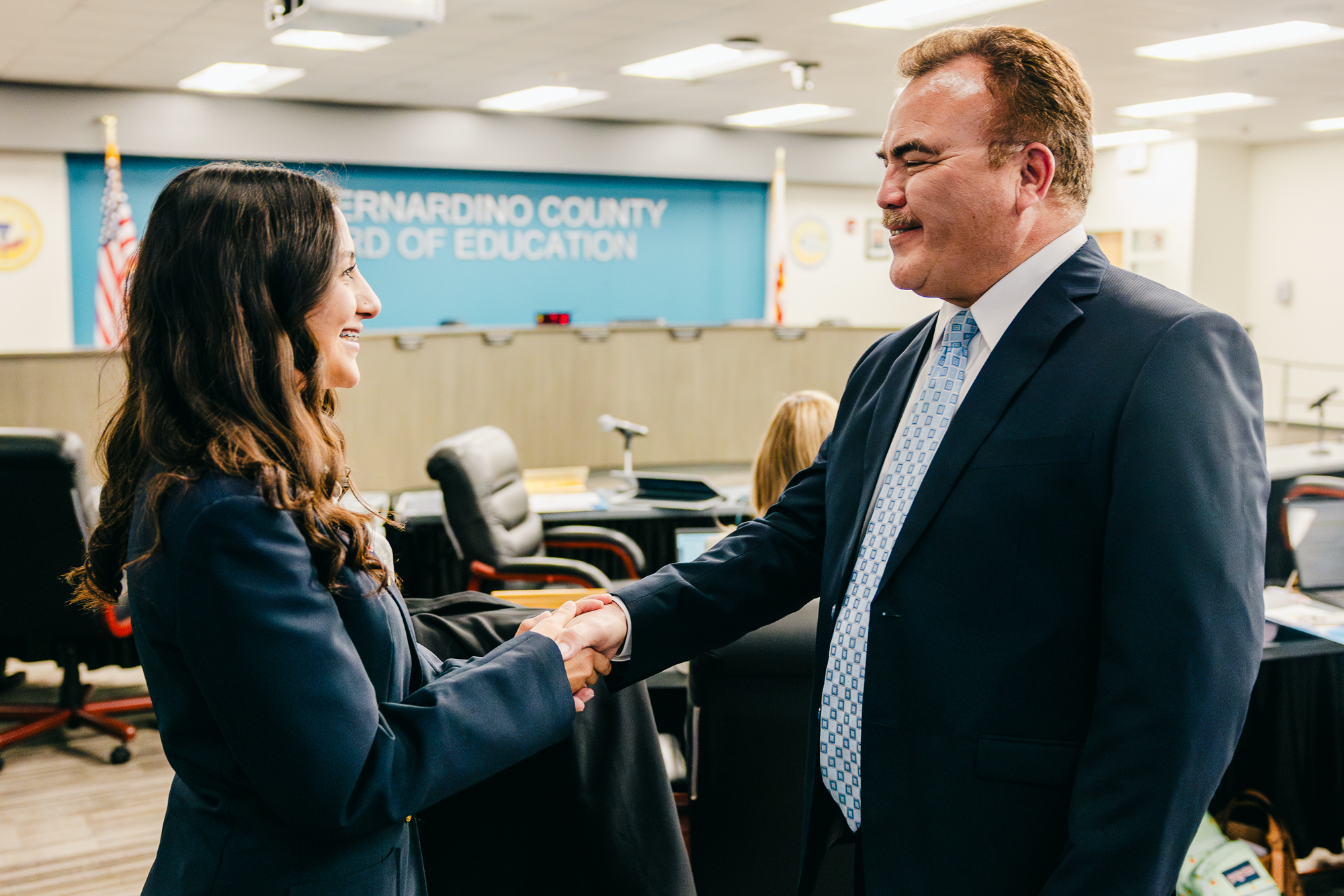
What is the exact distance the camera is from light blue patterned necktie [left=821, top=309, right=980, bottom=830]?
1232 millimetres

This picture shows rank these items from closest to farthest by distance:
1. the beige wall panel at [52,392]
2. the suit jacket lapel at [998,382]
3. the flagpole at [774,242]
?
the suit jacket lapel at [998,382], the beige wall panel at [52,392], the flagpole at [774,242]

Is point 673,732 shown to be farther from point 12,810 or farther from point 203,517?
point 12,810

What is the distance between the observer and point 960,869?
1.12 meters

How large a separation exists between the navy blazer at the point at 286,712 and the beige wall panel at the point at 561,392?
4.69m

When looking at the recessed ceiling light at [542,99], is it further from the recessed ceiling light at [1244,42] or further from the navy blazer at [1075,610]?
the navy blazer at [1075,610]

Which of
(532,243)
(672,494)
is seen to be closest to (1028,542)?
(672,494)

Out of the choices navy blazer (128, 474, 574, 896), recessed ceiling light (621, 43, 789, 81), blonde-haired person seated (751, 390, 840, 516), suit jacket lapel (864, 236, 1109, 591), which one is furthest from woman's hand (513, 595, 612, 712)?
recessed ceiling light (621, 43, 789, 81)

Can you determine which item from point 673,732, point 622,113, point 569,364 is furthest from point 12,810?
point 622,113

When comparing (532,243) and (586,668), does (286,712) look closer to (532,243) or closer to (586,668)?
(586,668)

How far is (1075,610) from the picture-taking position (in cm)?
107

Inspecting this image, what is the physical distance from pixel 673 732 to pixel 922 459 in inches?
62.2

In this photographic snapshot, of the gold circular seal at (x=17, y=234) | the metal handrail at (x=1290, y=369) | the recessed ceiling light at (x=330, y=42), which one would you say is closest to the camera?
the recessed ceiling light at (x=330, y=42)

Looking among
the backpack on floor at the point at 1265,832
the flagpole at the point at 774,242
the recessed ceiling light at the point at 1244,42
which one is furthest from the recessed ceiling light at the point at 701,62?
the backpack on floor at the point at 1265,832

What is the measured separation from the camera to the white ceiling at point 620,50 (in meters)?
6.60
